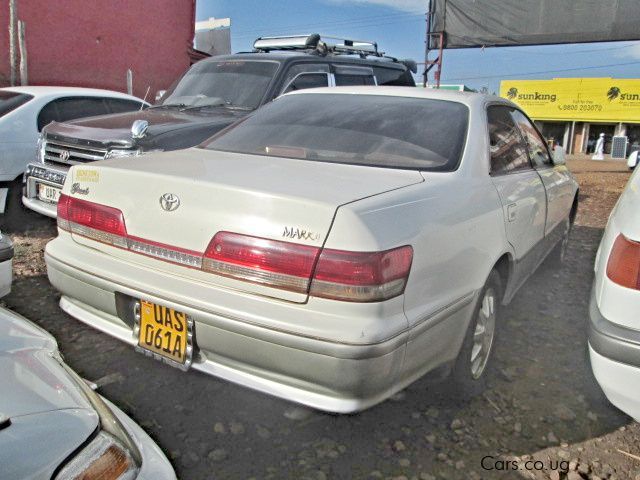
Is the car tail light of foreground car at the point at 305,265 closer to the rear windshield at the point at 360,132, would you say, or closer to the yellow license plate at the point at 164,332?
the yellow license plate at the point at 164,332

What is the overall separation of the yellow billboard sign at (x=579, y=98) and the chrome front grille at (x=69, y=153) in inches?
1308

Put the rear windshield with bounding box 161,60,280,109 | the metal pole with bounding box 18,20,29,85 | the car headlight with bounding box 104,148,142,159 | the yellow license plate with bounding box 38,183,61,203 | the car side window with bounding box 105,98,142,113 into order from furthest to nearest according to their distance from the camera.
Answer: the metal pole with bounding box 18,20,29,85 → the car side window with bounding box 105,98,142,113 → the rear windshield with bounding box 161,60,280,109 → the yellow license plate with bounding box 38,183,61,203 → the car headlight with bounding box 104,148,142,159

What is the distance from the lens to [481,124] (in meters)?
3.04

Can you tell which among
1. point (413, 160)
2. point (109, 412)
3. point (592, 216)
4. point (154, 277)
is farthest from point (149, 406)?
point (592, 216)

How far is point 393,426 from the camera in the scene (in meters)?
2.61

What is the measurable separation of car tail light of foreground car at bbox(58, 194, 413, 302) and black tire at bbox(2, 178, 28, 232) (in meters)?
4.19

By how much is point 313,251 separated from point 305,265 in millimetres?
57

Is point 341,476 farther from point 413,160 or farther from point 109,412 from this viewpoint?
point 413,160

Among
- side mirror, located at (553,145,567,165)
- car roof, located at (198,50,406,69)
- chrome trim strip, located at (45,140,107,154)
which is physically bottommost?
chrome trim strip, located at (45,140,107,154)

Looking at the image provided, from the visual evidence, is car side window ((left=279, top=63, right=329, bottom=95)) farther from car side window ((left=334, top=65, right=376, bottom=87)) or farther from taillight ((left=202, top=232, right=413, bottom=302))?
→ taillight ((left=202, top=232, right=413, bottom=302))

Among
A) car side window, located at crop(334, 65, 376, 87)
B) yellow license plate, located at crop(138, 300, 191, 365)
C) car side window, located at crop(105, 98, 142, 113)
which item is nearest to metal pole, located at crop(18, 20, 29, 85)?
car side window, located at crop(105, 98, 142, 113)

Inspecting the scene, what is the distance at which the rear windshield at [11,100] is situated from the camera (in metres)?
5.81

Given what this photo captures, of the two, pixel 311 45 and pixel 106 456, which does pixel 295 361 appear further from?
pixel 311 45

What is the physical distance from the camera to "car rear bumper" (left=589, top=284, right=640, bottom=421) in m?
2.16
